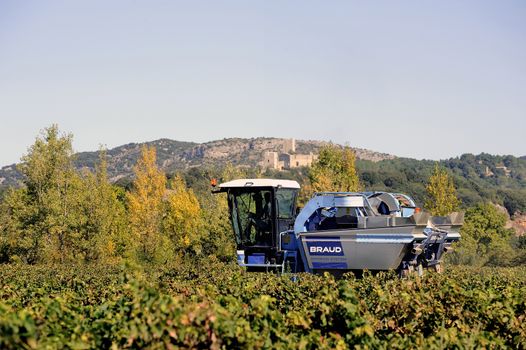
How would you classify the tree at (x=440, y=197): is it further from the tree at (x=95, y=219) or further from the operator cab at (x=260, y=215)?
the operator cab at (x=260, y=215)

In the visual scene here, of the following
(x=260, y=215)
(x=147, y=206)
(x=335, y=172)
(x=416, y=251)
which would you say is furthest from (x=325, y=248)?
(x=335, y=172)

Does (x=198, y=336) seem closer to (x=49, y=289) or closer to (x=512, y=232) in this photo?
(x=49, y=289)

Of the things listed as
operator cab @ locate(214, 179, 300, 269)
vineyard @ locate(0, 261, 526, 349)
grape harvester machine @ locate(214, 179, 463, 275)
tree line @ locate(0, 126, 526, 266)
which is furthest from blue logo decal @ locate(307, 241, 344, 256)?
tree line @ locate(0, 126, 526, 266)

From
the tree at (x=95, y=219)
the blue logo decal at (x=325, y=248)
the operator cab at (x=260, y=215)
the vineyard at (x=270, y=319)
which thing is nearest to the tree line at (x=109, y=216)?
the tree at (x=95, y=219)

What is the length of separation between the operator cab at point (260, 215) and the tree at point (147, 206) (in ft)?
71.0

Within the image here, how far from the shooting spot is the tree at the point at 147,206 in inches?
1793

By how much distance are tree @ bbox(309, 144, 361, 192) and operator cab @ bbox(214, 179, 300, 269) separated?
26518 millimetres

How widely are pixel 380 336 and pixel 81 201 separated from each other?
107 ft

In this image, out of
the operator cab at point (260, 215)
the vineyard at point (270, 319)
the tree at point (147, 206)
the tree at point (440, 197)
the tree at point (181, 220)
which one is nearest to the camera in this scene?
the vineyard at point (270, 319)

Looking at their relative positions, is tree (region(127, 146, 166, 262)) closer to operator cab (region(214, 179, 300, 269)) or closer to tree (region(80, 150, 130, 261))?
tree (region(80, 150, 130, 261))

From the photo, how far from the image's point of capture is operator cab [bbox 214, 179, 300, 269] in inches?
835

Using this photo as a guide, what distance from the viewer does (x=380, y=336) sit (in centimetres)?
1061

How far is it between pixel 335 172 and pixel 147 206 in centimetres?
1258

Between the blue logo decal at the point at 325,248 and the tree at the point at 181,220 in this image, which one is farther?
the tree at the point at 181,220
